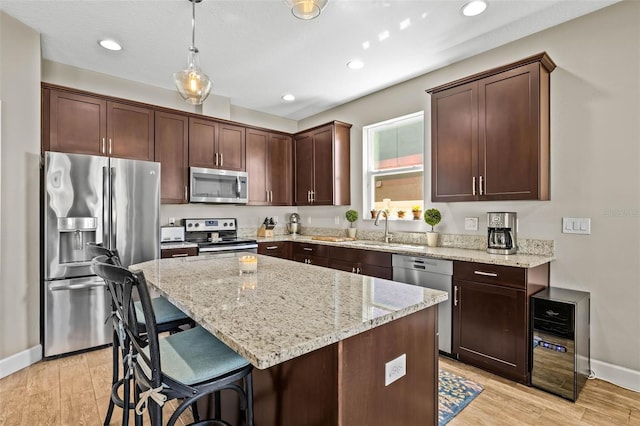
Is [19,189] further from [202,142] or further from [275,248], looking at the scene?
[275,248]

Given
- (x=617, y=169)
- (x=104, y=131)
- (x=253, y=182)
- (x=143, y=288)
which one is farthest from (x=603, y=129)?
(x=104, y=131)

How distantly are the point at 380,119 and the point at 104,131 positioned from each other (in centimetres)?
317

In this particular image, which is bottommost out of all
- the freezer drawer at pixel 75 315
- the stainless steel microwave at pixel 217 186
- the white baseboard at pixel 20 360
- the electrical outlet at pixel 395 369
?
the white baseboard at pixel 20 360

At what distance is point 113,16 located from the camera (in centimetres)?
263

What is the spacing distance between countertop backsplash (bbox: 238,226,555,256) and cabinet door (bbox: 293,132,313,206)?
555 mm

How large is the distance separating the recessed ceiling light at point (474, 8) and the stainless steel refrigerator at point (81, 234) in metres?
3.26

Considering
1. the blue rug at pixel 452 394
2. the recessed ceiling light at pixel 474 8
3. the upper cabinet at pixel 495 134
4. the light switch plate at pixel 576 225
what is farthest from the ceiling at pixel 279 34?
the blue rug at pixel 452 394

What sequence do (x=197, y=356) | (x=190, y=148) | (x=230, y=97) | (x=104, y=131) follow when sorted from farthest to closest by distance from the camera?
(x=230, y=97)
(x=190, y=148)
(x=104, y=131)
(x=197, y=356)

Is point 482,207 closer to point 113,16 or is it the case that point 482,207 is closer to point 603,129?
point 603,129

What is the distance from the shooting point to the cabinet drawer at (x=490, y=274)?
7.77 feet

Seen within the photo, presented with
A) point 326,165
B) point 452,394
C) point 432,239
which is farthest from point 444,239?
point 326,165

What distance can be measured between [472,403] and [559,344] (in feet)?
2.39

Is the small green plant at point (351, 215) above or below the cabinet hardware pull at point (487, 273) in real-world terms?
above

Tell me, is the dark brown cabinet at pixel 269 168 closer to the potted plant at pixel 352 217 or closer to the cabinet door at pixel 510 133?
the potted plant at pixel 352 217
